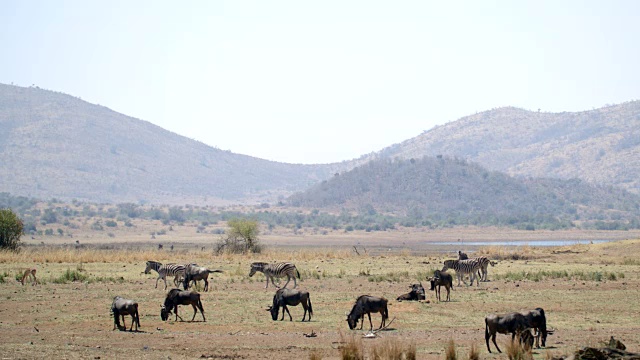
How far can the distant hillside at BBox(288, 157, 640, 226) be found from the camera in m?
130

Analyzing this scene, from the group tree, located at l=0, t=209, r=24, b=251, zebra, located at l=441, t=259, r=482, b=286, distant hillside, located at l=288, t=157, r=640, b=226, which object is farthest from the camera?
distant hillside, located at l=288, t=157, r=640, b=226

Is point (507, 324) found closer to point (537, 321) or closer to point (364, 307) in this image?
point (537, 321)

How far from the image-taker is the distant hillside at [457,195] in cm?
13050

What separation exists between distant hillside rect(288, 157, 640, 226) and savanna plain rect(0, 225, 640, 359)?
84820 mm

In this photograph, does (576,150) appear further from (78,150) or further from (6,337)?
(6,337)

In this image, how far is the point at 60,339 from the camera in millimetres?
19953

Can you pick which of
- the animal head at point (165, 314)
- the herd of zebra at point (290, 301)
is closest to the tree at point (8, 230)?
the herd of zebra at point (290, 301)

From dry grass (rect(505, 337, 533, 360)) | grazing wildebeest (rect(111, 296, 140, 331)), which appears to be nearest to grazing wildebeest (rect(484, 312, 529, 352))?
dry grass (rect(505, 337, 533, 360))

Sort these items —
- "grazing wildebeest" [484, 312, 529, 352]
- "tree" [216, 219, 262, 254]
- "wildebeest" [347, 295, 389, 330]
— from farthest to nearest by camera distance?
"tree" [216, 219, 262, 254], "wildebeest" [347, 295, 389, 330], "grazing wildebeest" [484, 312, 529, 352]

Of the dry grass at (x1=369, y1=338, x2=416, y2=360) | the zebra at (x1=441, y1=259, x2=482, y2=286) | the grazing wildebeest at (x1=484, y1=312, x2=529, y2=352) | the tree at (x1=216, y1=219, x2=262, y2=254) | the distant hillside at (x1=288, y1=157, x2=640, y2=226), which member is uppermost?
the distant hillside at (x1=288, y1=157, x2=640, y2=226)

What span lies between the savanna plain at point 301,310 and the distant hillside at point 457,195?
84.8 m

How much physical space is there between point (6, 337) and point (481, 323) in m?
12.2

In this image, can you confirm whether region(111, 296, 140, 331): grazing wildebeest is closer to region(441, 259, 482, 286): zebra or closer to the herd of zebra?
the herd of zebra

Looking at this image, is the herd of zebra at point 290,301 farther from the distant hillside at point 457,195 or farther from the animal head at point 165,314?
the distant hillside at point 457,195
